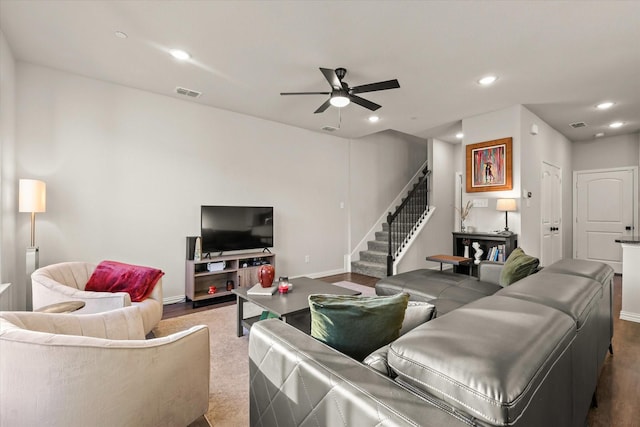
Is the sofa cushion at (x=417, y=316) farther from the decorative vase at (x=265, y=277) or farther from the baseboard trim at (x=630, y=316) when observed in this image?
the baseboard trim at (x=630, y=316)

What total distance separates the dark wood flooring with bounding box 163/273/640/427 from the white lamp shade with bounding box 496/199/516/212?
169 cm

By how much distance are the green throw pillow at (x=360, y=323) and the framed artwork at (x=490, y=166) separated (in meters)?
4.14

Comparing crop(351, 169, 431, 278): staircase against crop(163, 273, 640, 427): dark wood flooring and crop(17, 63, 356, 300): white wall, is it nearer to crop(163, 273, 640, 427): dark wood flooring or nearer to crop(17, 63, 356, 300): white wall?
crop(17, 63, 356, 300): white wall

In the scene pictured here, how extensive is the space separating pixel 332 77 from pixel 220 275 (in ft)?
10.2

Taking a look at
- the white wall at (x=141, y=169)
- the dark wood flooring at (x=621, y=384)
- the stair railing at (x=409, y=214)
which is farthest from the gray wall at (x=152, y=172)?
the dark wood flooring at (x=621, y=384)

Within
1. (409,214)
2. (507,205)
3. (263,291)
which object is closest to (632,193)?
(507,205)

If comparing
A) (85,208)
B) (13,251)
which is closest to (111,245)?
(85,208)

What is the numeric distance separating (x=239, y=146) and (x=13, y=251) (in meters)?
2.88

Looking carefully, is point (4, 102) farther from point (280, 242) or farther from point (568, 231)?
point (568, 231)

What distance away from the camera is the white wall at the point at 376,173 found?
6415 millimetres

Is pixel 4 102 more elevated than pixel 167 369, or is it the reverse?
pixel 4 102

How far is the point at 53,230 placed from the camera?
3342 millimetres

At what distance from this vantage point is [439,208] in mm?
6340

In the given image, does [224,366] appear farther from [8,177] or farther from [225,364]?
[8,177]
